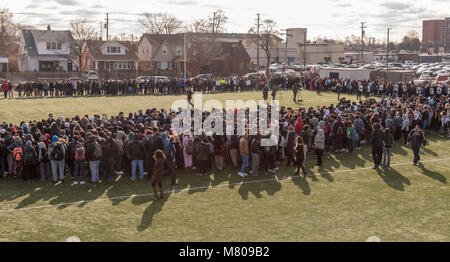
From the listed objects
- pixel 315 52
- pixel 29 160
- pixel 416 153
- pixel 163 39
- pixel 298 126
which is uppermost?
pixel 315 52

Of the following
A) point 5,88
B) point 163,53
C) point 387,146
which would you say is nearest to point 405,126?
point 387,146

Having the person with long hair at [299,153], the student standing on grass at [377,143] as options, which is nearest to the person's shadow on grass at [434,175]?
the student standing on grass at [377,143]

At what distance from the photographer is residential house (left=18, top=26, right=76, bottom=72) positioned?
62.1 metres

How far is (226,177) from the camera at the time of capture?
14.1 meters

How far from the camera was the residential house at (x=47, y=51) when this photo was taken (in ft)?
204

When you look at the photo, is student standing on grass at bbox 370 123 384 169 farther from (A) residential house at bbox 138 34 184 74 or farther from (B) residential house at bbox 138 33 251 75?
(A) residential house at bbox 138 34 184 74

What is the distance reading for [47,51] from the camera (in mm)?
62875

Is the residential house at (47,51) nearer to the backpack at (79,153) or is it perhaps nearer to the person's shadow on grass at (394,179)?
the backpack at (79,153)

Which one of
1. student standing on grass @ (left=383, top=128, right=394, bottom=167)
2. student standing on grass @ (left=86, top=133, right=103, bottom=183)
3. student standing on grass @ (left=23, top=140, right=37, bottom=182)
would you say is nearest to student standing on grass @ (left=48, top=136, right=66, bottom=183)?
student standing on grass @ (left=23, top=140, right=37, bottom=182)

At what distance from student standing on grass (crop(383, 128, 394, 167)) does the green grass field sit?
1.64ft

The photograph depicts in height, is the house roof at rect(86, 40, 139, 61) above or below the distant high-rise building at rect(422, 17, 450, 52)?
below

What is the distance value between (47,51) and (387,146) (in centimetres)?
5876

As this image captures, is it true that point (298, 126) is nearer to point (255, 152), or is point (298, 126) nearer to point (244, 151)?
point (255, 152)

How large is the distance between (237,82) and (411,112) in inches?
887
